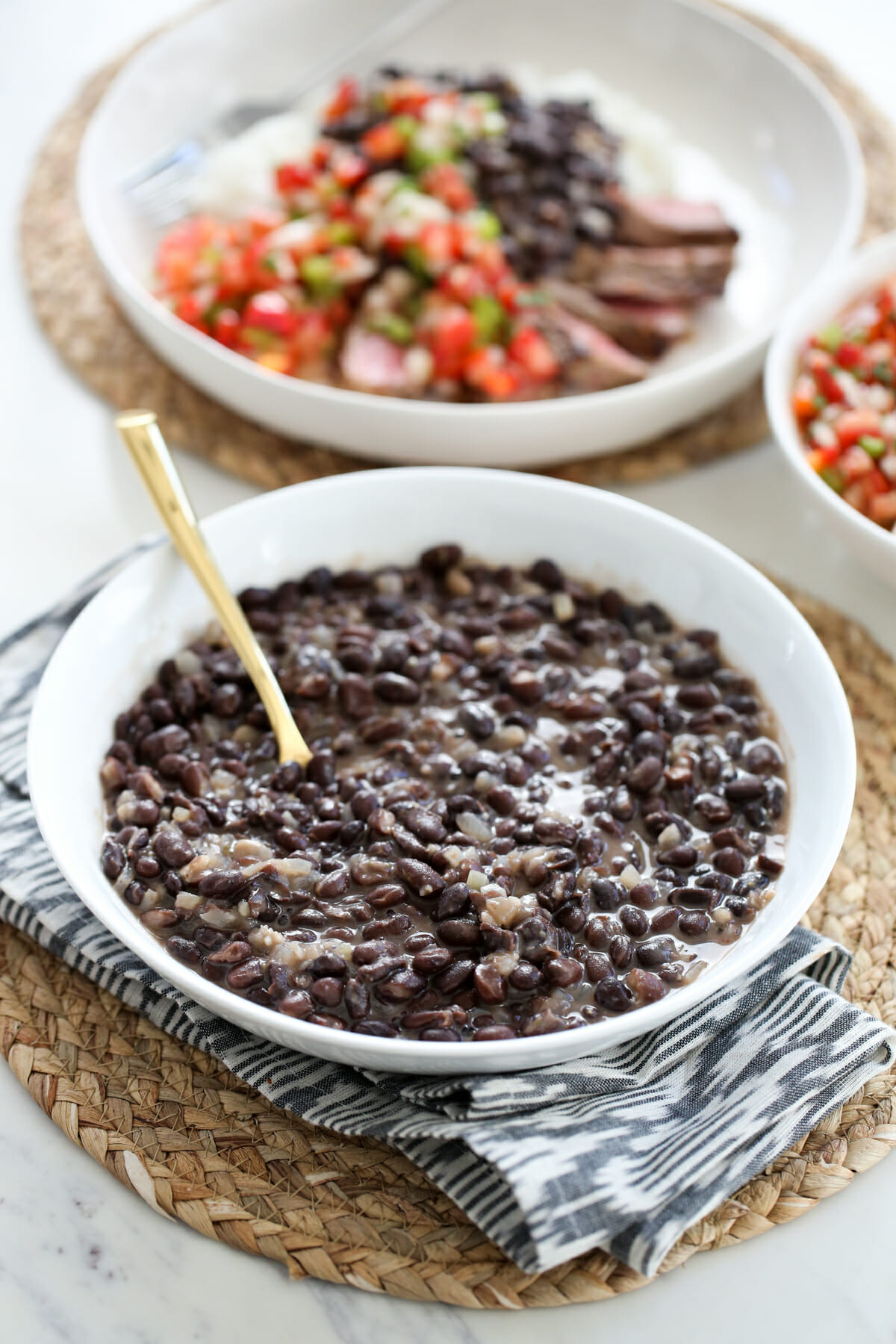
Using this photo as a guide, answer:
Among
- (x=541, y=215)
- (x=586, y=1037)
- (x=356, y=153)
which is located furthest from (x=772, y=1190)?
(x=356, y=153)

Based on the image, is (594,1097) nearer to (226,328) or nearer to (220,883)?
(220,883)

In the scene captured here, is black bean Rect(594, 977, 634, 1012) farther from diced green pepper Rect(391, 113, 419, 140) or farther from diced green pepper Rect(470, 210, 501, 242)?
diced green pepper Rect(391, 113, 419, 140)

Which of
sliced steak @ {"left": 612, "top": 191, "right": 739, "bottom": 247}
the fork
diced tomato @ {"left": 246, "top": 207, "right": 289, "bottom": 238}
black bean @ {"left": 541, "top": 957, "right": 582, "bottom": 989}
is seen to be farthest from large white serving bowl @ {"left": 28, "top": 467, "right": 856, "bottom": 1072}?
the fork

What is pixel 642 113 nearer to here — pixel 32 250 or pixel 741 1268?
pixel 32 250

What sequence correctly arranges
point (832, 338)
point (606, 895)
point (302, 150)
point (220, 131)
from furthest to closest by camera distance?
point (220, 131) < point (302, 150) < point (832, 338) < point (606, 895)

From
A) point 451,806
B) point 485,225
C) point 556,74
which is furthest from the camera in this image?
point 556,74

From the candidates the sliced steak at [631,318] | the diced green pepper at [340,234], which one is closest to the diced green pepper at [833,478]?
the sliced steak at [631,318]

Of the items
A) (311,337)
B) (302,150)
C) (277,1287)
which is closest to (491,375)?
(311,337)
